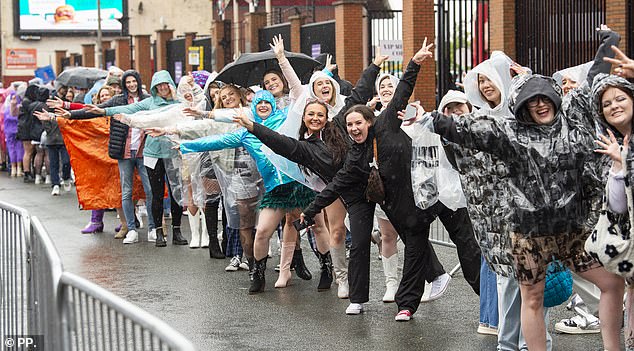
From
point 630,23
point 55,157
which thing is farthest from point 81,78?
point 630,23

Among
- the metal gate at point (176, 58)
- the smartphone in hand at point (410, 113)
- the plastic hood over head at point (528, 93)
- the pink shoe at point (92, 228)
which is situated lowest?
the pink shoe at point (92, 228)

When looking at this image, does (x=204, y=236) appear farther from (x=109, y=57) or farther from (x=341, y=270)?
(x=109, y=57)

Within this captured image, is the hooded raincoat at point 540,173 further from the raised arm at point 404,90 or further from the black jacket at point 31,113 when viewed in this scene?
the black jacket at point 31,113

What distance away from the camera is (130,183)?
49.6ft

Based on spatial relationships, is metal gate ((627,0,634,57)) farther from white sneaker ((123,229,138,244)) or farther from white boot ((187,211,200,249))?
white sneaker ((123,229,138,244))

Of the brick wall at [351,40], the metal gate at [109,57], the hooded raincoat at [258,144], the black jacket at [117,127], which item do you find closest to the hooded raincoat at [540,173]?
the hooded raincoat at [258,144]

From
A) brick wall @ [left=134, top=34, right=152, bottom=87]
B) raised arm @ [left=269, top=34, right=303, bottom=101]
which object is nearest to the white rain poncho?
raised arm @ [left=269, top=34, right=303, bottom=101]

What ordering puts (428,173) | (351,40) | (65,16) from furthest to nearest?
(65,16) → (351,40) → (428,173)

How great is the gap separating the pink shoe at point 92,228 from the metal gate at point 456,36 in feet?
35.0

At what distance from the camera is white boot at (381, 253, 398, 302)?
10.2m

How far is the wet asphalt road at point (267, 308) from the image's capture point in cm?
866

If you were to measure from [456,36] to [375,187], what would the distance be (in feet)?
56.1

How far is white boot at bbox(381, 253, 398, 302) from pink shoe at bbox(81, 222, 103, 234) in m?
6.80

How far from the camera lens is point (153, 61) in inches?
1941
